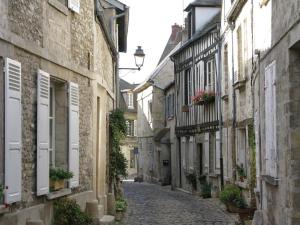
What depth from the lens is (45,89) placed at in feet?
27.4

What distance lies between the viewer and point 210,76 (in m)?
19.0

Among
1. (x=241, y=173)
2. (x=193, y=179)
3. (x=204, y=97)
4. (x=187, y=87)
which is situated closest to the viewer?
(x=241, y=173)

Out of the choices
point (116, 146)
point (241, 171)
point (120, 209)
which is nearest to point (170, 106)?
point (116, 146)

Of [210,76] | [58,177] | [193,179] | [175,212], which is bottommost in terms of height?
[175,212]

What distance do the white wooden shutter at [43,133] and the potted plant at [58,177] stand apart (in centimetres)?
42

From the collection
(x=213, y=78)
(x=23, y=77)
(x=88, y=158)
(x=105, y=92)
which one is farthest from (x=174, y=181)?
(x=23, y=77)

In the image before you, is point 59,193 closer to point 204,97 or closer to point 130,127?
point 204,97

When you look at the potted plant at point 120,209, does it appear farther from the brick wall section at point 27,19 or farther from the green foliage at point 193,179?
the green foliage at point 193,179

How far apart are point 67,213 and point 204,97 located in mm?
10156

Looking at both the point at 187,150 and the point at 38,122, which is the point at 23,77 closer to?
the point at 38,122

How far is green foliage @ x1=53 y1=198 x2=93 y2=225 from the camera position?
29.2 feet

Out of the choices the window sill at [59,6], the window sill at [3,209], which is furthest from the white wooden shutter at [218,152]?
the window sill at [3,209]

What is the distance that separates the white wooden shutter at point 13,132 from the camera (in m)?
6.87

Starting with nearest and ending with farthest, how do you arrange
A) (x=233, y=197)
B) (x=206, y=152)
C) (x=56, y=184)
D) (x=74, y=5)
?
1. (x=56, y=184)
2. (x=74, y=5)
3. (x=233, y=197)
4. (x=206, y=152)
